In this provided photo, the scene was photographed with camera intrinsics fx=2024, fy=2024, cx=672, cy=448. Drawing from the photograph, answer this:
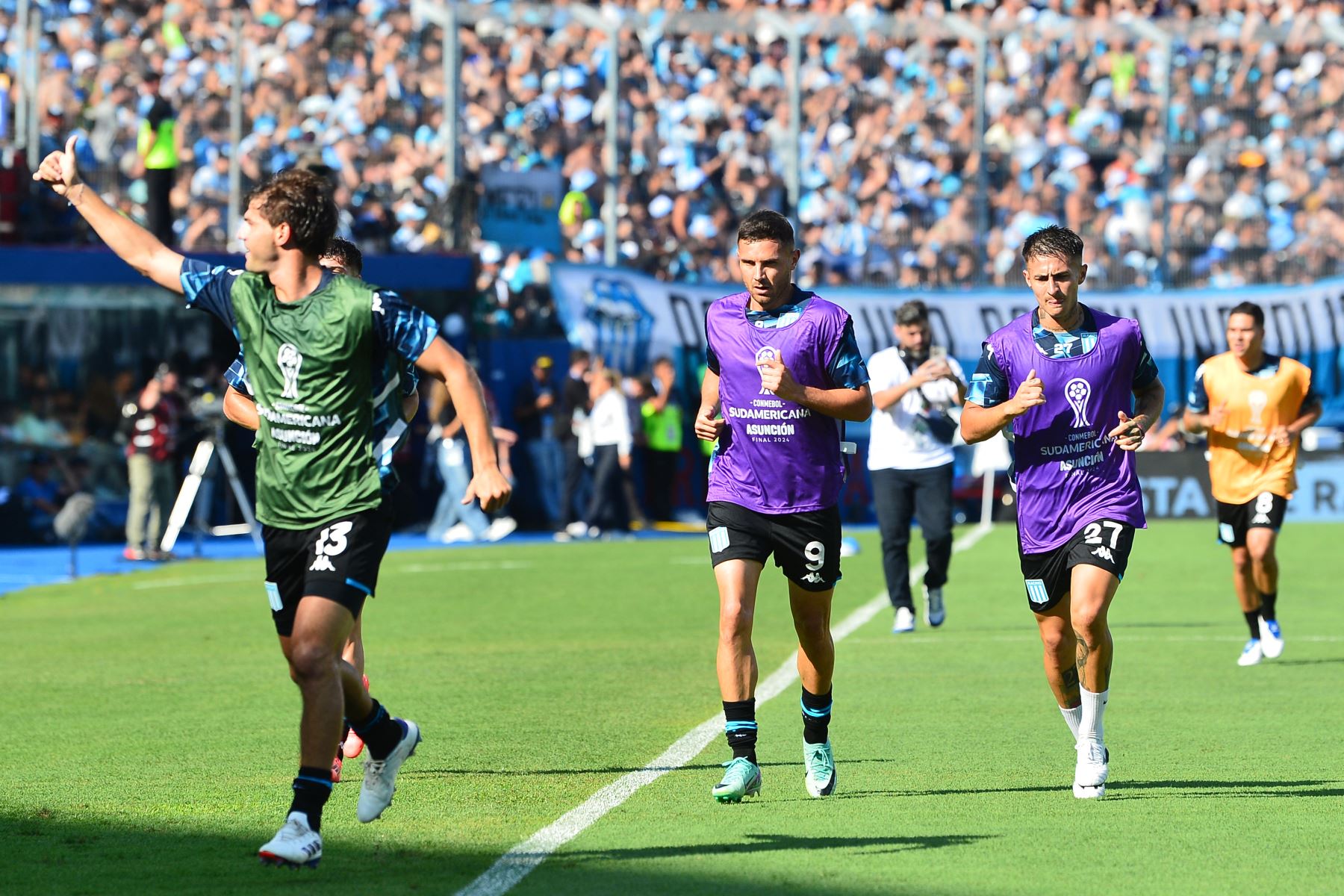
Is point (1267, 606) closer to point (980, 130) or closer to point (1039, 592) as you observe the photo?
point (1039, 592)

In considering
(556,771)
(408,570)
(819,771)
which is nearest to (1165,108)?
(408,570)

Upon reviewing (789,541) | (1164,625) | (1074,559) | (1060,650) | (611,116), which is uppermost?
(611,116)

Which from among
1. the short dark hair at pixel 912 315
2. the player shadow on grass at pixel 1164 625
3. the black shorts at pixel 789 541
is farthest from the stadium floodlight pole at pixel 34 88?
the black shorts at pixel 789 541

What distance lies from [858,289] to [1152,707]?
17223 millimetres

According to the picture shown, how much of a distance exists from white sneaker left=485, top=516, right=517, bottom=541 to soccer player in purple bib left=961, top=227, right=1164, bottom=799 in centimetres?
1743

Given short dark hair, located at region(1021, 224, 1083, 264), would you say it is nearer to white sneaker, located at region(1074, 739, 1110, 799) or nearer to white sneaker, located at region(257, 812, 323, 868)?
white sneaker, located at region(1074, 739, 1110, 799)

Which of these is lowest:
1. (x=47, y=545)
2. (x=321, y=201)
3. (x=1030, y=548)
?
(x=47, y=545)

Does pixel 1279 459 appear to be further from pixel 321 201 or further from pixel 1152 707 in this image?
A: pixel 321 201

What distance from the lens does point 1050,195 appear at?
94.4 feet

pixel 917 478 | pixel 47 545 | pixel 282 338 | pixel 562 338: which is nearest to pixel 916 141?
pixel 562 338

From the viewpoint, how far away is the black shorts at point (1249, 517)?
12.4 meters

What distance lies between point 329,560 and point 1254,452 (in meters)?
7.88

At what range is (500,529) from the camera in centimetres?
2525

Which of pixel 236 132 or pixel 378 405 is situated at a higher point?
pixel 236 132
